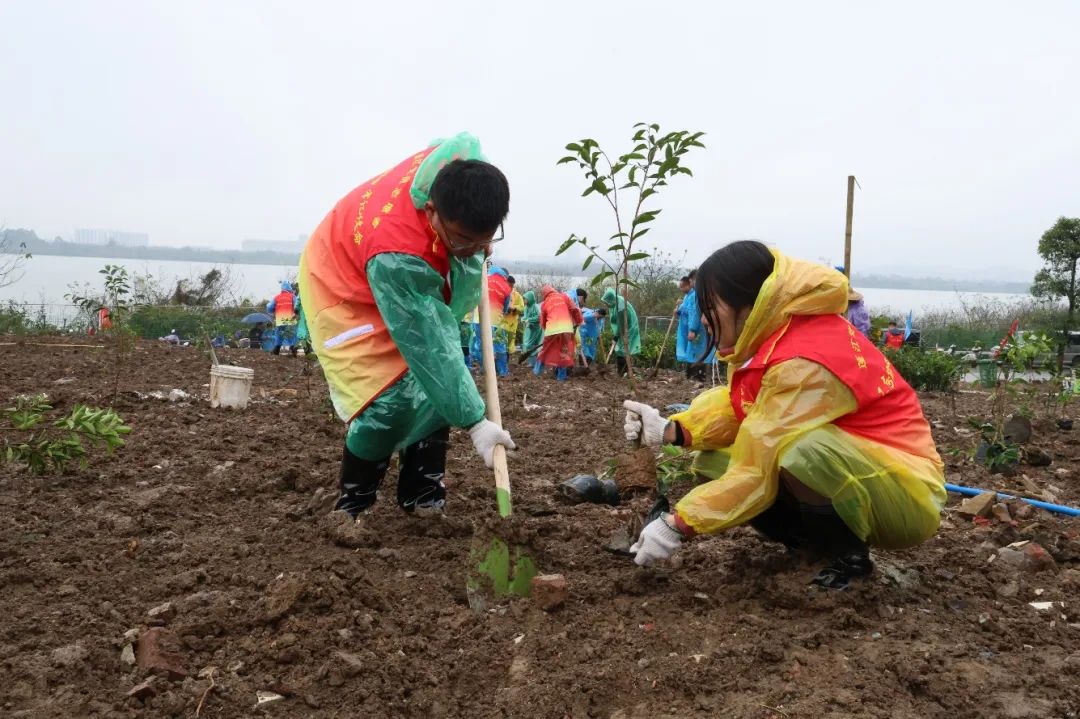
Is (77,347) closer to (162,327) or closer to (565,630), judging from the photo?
(162,327)

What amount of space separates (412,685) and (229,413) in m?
4.70

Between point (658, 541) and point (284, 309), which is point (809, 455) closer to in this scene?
point (658, 541)

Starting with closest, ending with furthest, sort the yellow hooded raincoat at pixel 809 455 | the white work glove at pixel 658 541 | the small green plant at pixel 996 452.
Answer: the yellow hooded raincoat at pixel 809 455 < the white work glove at pixel 658 541 < the small green plant at pixel 996 452

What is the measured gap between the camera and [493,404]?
9.95ft

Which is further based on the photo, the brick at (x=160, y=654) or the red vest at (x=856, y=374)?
the red vest at (x=856, y=374)

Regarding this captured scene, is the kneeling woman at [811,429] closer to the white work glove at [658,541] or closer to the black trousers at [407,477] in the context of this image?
the white work glove at [658,541]

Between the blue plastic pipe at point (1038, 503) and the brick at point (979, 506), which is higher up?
the brick at point (979, 506)

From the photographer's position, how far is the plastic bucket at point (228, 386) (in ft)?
21.1

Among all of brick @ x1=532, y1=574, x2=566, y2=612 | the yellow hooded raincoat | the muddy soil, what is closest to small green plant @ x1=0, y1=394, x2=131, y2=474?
the muddy soil

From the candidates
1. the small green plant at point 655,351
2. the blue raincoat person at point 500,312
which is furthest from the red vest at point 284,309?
the small green plant at point 655,351

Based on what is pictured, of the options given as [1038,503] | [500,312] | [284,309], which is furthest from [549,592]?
[284,309]

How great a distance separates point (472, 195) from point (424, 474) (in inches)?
47.8

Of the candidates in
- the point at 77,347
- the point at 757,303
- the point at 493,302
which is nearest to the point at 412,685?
the point at 757,303

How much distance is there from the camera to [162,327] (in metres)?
17.1
